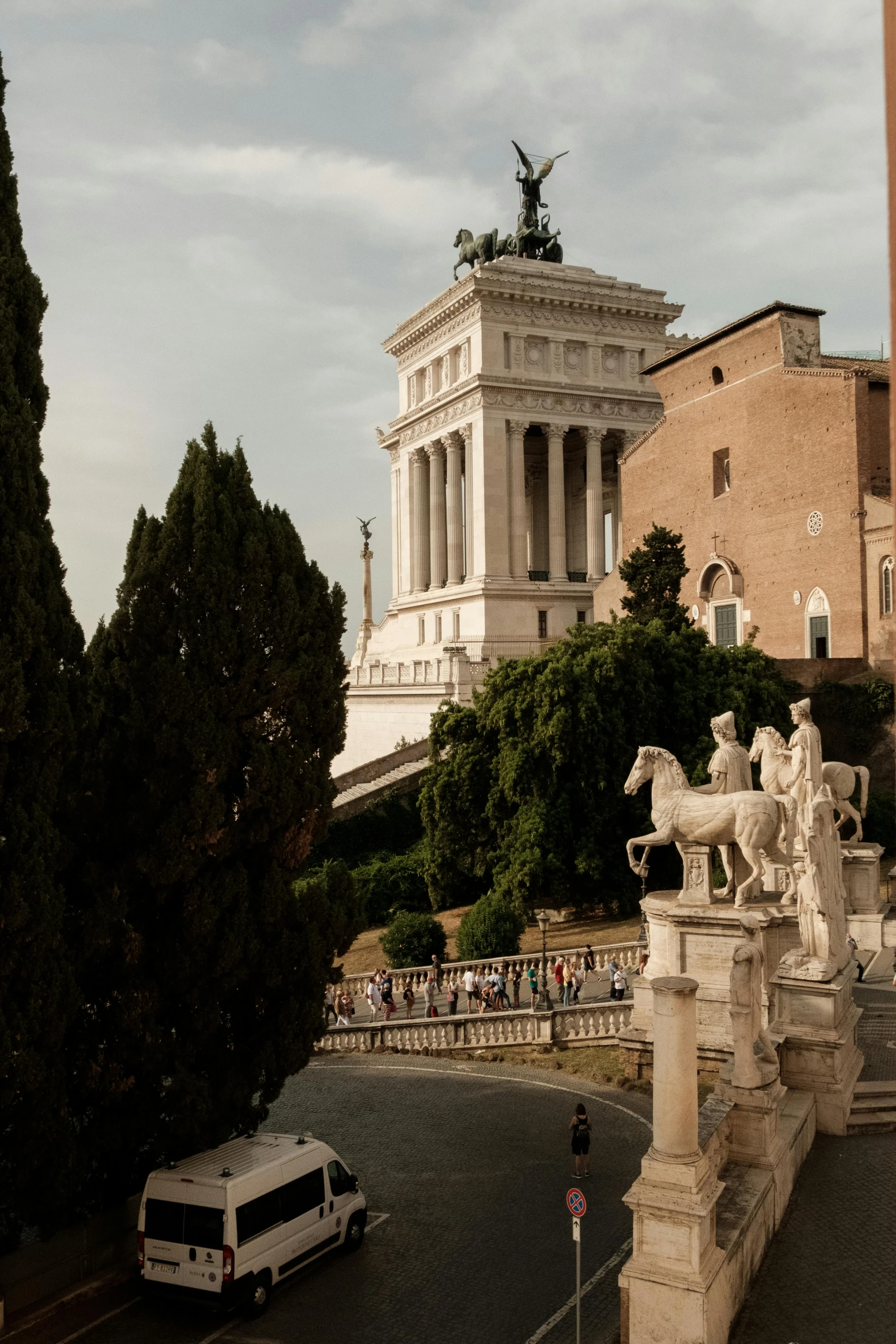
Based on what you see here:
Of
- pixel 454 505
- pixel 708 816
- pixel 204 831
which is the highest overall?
pixel 454 505

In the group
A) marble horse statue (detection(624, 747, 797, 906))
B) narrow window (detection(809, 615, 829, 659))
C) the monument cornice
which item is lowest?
marble horse statue (detection(624, 747, 797, 906))

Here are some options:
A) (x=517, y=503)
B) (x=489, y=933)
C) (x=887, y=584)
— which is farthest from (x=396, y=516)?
(x=489, y=933)

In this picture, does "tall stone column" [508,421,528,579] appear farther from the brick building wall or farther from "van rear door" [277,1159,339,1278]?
"van rear door" [277,1159,339,1278]

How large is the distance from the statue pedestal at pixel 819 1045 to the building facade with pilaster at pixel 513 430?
42601mm

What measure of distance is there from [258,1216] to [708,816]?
32.5 feet

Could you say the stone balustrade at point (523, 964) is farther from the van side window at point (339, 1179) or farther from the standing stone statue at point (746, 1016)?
the van side window at point (339, 1179)

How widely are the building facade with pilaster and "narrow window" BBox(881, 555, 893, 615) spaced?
24.0 metres

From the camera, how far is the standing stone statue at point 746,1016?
497 inches

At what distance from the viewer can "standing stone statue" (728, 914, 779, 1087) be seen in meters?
12.6

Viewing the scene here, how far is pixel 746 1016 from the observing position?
12.7 meters

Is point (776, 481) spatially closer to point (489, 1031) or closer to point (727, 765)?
point (727, 765)

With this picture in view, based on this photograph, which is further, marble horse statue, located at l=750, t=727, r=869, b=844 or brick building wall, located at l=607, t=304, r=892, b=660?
brick building wall, located at l=607, t=304, r=892, b=660

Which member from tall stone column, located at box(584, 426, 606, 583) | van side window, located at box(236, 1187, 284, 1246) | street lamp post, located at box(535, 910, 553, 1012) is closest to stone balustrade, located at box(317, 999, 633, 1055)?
street lamp post, located at box(535, 910, 553, 1012)

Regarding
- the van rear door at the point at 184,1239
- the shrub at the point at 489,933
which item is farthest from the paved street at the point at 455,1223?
the shrub at the point at 489,933
